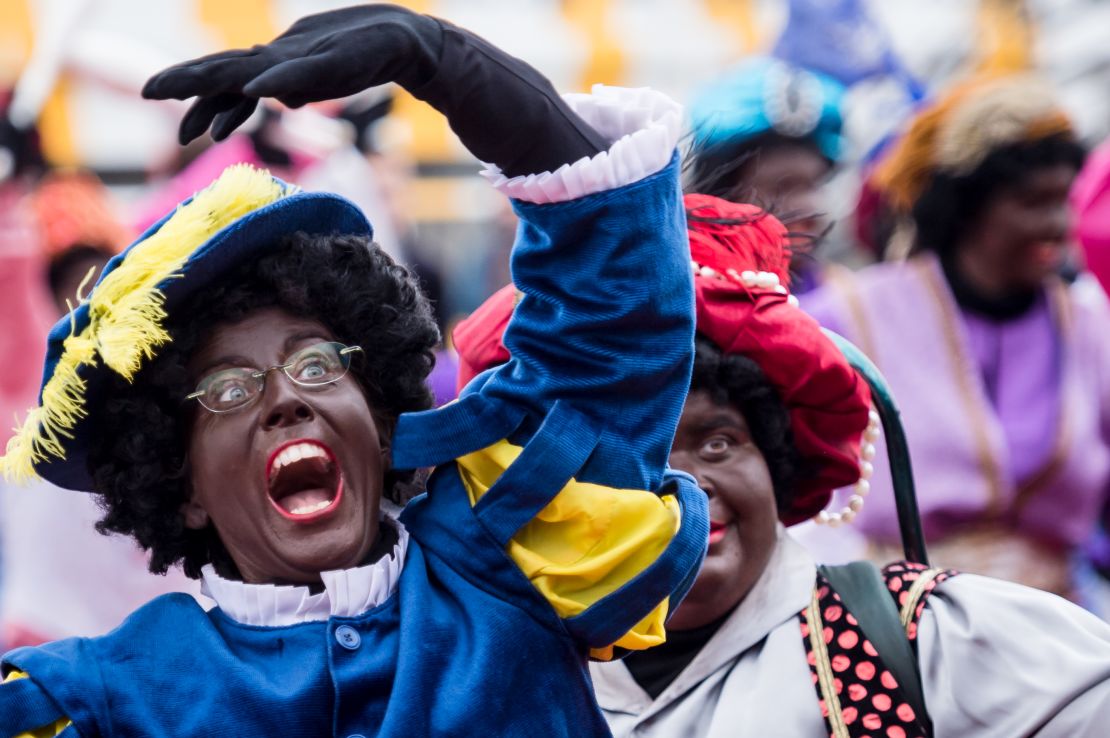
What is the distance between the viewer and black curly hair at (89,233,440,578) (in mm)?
2863

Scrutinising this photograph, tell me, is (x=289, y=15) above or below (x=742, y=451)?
below

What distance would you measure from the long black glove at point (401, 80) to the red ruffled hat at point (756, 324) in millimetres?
633

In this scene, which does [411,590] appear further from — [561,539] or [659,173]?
[659,173]

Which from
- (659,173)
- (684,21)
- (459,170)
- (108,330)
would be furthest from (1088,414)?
(684,21)

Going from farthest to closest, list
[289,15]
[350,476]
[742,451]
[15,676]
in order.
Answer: [289,15], [742,451], [350,476], [15,676]

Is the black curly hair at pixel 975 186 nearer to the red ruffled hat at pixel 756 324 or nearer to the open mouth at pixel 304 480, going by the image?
the red ruffled hat at pixel 756 324

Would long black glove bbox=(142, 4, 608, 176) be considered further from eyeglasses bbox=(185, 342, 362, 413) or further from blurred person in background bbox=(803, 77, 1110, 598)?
blurred person in background bbox=(803, 77, 1110, 598)

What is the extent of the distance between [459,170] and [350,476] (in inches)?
359

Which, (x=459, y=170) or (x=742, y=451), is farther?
(x=459, y=170)

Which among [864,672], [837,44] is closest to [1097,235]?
[864,672]

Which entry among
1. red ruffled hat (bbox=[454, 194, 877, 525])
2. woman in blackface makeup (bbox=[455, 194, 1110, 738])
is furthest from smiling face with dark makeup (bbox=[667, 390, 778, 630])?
red ruffled hat (bbox=[454, 194, 877, 525])

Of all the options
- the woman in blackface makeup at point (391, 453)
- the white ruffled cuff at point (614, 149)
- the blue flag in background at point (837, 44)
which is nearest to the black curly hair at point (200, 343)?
the woman in blackface makeup at point (391, 453)

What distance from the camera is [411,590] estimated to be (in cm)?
276

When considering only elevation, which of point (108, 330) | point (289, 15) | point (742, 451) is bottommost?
point (289, 15)
